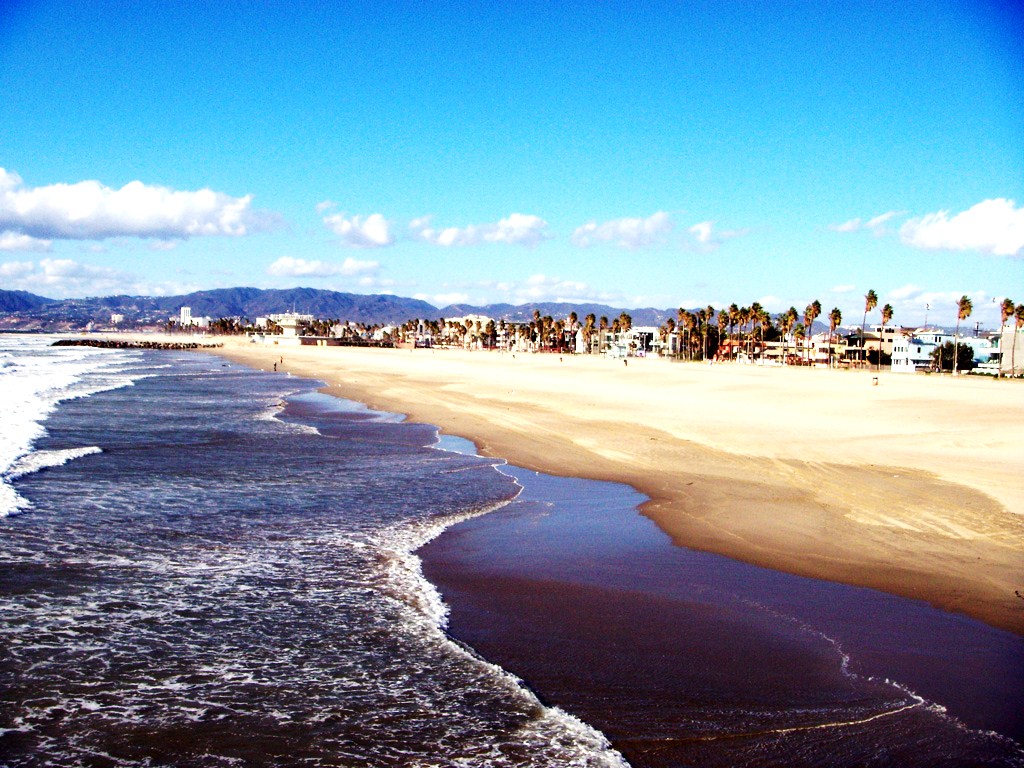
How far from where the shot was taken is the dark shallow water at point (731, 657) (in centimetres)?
519

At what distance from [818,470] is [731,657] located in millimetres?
9515

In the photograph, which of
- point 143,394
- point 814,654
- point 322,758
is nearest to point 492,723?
point 322,758

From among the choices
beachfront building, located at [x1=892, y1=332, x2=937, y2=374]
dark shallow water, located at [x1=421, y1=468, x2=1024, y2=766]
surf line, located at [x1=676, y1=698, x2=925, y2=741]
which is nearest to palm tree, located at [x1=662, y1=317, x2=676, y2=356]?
beachfront building, located at [x1=892, y1=332, x2=937, y2=374]

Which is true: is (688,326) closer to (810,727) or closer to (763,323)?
(763,323)

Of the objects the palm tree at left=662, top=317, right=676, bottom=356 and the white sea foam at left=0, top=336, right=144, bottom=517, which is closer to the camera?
the white sea foam at left=0, top=336, right=144, bottom=517

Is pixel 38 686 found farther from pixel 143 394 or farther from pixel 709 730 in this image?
pixel 143 394

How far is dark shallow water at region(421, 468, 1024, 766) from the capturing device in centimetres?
519

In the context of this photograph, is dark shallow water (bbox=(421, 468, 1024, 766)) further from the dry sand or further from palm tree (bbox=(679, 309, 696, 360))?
palm tree (bbox=(679, 309, 696, 360))

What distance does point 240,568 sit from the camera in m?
8.98

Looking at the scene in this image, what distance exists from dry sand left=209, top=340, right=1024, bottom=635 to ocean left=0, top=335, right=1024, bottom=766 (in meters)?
1.07

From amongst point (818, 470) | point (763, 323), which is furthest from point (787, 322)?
point (818, 470)

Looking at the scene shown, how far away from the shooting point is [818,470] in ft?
49.7

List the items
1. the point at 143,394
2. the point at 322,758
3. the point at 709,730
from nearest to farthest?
the point at 322,758
the point at 709,730
the point at 143,394

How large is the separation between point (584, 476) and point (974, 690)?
10010 millimetres
